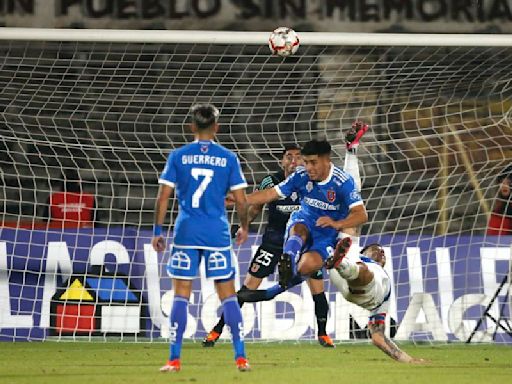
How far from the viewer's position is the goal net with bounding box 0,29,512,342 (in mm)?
11578

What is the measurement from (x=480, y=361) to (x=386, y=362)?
0.82 meters

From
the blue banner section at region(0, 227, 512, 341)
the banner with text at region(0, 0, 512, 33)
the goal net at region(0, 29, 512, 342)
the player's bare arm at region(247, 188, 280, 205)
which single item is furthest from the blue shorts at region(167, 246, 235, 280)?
the banner with text at region(0, 0, 512, 33)

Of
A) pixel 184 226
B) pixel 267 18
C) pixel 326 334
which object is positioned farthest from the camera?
pixel 267 18

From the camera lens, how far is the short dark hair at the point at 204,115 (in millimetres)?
7797

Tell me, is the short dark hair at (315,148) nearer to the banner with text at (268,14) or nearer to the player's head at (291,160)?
the player's head at (291,160)

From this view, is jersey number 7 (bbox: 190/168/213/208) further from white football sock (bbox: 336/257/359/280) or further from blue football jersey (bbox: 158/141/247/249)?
white football sock (bbox: 336/257/359/280)

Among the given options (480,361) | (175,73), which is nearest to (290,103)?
(175,73)

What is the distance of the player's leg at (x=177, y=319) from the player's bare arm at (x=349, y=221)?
1471mm

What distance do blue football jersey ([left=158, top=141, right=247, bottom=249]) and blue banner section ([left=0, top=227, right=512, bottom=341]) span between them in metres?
3.97

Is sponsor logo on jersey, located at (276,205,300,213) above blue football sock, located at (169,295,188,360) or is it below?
above

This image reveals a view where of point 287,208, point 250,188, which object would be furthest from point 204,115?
point 250,188

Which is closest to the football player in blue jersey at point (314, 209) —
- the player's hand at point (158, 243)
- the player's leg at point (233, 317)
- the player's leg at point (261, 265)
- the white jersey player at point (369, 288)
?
the white jersey player at point (369, 288)

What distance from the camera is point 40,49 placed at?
1303 centimetres

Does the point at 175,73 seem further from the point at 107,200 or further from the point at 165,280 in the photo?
the point at 165,280
